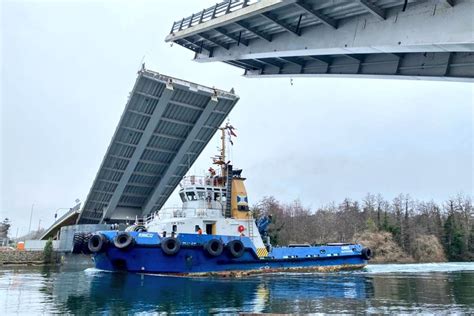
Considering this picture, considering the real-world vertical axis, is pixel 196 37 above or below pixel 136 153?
above

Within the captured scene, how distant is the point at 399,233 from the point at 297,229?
390 inches

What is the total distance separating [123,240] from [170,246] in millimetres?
1776

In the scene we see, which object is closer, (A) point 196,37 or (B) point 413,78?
(B) point 413,78

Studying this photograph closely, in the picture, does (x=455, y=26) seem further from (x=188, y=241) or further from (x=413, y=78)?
(x=188, y=241)

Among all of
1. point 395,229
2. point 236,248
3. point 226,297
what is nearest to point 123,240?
point 236,248

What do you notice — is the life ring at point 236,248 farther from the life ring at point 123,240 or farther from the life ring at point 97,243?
the life ring at point 97,243

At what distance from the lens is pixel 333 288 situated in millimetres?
12281

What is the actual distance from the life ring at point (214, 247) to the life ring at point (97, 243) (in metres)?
3.93

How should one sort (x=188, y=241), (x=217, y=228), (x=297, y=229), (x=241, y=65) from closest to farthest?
1. (x=241, y=65)
2. (x=188, y=241)
3. (x=217, y=228)
4. (x=297, y=229)

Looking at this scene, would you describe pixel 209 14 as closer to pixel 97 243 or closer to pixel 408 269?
pixel 97 243

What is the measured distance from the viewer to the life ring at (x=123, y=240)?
49.2 ft

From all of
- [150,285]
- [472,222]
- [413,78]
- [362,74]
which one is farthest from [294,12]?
[472,222]

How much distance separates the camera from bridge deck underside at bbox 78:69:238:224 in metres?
20.0

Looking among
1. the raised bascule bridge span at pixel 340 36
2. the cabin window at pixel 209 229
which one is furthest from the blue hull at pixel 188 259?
the raised bascule bridge span at pixel 340 36
